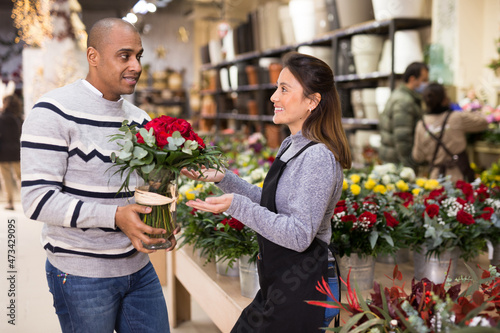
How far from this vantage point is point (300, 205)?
1.41 m

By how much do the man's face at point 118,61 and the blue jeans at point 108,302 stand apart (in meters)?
0.58

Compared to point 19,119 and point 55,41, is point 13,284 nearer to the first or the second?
point 19,119

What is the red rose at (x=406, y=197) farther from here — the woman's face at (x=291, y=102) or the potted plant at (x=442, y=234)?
the woman's face at (x=291, y=102)

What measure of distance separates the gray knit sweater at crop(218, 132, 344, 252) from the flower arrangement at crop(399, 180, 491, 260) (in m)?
0.72

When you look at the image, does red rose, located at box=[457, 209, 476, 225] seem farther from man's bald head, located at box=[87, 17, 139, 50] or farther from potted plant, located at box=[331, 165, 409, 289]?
man's bald head, located at box=[87, 17, 139, 50]

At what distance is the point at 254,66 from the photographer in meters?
7.02

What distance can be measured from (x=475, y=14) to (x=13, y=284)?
14.2ft

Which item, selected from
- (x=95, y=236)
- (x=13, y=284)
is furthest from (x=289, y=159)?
(x=13, y=284)

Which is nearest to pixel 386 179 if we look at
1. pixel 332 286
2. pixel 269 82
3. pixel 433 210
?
pixel 433 210

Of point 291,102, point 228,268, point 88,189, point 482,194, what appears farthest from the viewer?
point 482,194

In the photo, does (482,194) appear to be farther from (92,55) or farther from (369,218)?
(92,55)

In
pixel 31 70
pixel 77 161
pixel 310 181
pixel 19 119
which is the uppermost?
pixel 31 70

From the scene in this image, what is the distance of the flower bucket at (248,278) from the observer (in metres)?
1.94

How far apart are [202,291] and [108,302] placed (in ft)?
3.01
